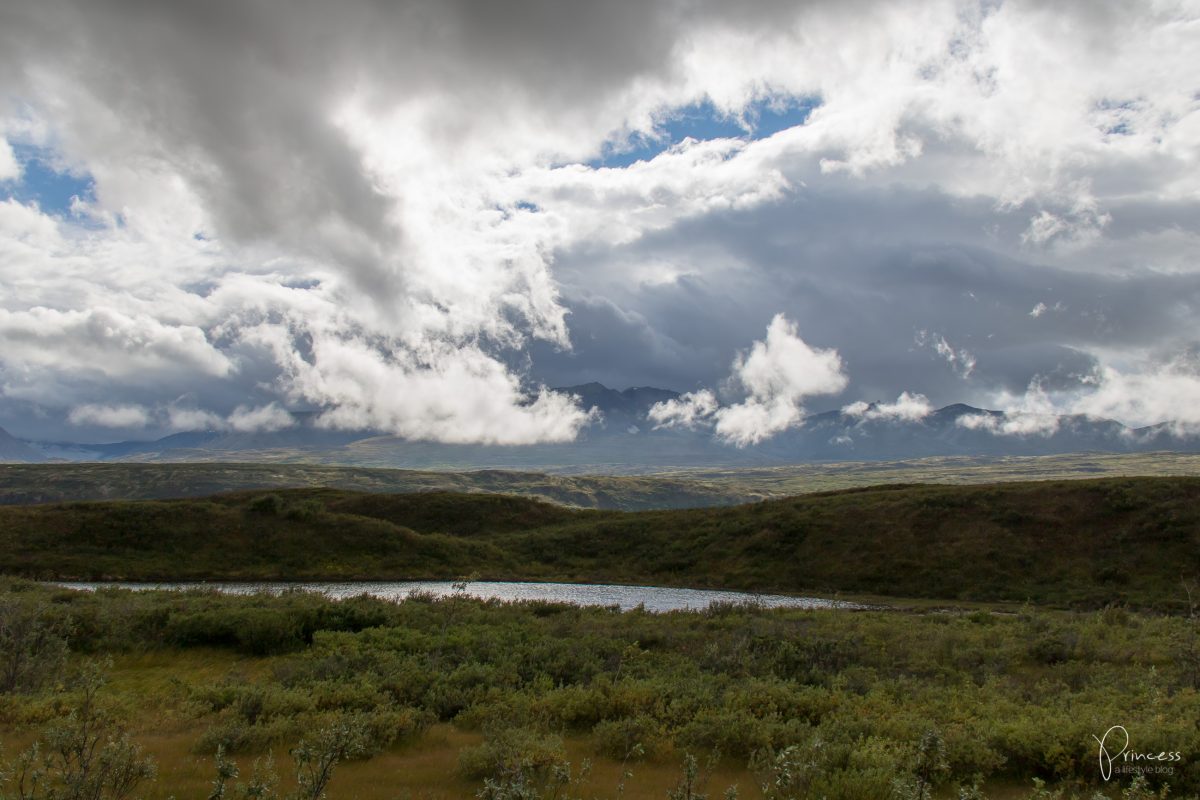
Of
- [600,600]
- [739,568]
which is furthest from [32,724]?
[739,568]

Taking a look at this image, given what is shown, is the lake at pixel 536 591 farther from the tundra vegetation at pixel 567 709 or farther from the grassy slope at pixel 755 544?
the tundra vegetation at pixel 567 709

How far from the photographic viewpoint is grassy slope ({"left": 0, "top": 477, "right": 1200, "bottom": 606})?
47531 mm

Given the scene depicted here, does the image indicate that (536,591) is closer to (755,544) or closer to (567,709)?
(755,544)

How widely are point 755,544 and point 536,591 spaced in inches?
826

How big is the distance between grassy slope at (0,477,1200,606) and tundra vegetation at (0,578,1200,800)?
2438 cm

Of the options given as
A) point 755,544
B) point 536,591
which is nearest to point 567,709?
point 536,591

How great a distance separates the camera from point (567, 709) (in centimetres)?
1417

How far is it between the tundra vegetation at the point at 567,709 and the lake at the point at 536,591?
17957mm

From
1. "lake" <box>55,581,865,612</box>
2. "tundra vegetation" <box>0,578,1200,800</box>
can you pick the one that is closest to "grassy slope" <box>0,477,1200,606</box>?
"lake" <box>55,581,865,612</box>

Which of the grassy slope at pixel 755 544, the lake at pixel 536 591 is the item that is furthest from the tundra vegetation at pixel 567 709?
the grassy slope at pixel 755 544

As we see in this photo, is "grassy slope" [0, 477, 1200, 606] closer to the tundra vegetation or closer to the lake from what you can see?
the lake

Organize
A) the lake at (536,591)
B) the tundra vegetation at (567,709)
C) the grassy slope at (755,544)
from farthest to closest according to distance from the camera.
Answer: the grassy slope at (755,544) < the lake at (536,591) < the tundra vegetation at (567,709)

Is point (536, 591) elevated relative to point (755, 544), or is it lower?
lower

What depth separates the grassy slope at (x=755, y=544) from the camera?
47.5m
